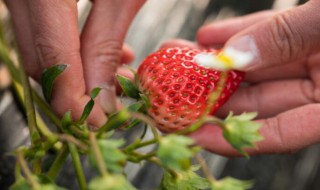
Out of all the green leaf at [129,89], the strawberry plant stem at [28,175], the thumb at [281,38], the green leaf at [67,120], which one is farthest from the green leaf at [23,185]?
the thumb at [281,38]

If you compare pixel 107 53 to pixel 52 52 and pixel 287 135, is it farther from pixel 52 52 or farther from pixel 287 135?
pixel 287 135

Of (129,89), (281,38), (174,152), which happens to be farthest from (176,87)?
(174,152)

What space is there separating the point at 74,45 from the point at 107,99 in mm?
89

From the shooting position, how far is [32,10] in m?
0.64

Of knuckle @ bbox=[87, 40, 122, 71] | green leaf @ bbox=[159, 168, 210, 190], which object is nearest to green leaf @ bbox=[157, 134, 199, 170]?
green leaf @ bbox=[159, 168, 210, 190]

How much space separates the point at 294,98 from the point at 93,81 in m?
0.34

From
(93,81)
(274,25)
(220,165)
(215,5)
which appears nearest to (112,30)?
(93,81)

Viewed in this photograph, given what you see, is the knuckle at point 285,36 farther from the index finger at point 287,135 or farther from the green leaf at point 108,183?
the green leaf at point 108,183

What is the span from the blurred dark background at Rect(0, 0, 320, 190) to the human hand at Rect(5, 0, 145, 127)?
0.58 feet

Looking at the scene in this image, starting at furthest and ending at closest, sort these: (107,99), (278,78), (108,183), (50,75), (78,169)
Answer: (278,78), (107,99), (50,75), (78,169), (108,183)

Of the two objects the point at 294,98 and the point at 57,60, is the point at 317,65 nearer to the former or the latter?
the point at 294,98

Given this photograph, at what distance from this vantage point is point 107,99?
0.69 meters

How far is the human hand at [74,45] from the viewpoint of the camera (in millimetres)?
627

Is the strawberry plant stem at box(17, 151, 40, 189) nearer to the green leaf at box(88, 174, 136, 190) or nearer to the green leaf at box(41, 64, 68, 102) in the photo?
the green leaf at box(88, 174, 136, 190)
